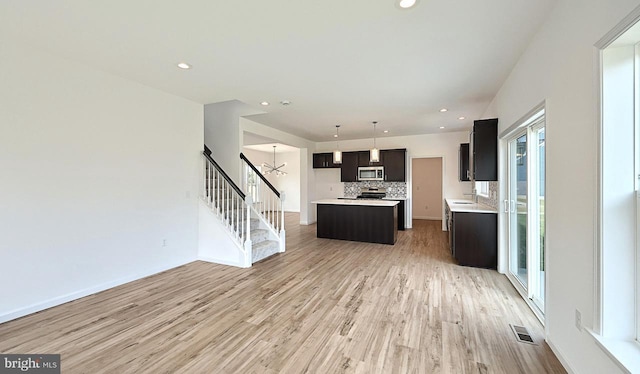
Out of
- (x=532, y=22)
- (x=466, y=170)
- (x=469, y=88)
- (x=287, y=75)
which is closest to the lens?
(x=532, y=22)

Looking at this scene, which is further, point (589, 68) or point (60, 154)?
point (60, 154)

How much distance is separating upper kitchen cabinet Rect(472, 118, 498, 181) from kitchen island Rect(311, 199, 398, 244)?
202 cm

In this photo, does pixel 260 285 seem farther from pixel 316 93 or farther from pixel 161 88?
pixel 161 88

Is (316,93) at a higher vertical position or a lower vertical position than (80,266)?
higher

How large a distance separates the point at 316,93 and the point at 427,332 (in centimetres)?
330

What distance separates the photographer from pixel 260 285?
10.8ft

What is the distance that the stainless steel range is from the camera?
7.66 metres

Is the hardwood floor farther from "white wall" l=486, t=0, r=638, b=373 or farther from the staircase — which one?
the staircase

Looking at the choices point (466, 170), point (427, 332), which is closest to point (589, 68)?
point (427, 332)

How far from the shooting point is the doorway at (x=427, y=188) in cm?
932

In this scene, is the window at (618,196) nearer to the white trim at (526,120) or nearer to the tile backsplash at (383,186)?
the white trim at (526,120)
